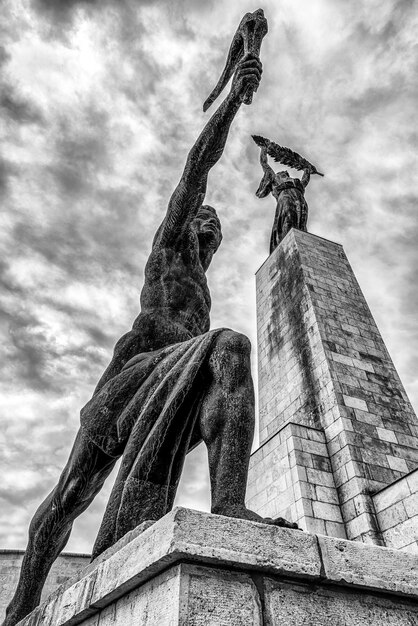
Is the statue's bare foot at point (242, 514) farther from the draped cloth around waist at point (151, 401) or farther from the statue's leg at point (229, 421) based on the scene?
the draped cloth around waist at point (151, 401)

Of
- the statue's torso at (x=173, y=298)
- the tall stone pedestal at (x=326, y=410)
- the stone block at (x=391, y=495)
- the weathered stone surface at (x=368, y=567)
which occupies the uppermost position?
the tall stone pedestal at (x=326, y=410)

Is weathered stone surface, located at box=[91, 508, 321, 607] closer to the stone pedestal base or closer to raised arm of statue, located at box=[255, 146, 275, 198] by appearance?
the stone pedestal base

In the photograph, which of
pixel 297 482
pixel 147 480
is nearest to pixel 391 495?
pixel 297 482

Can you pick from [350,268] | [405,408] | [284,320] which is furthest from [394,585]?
[350,268]

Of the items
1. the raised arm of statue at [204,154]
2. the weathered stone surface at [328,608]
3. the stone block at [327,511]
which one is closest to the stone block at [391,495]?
the stone block at [327,511]

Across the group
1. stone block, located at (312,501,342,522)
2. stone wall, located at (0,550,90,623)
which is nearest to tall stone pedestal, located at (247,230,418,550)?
stone block, located at (312,501,342,522)

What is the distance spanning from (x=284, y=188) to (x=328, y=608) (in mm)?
13742

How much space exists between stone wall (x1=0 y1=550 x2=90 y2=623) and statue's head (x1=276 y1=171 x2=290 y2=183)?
13272 millimetres

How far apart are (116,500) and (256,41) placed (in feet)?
9.94

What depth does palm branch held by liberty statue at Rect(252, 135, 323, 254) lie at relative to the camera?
42.1 feet

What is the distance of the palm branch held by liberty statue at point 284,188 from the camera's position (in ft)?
42.1

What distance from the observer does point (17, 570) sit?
49.9ft

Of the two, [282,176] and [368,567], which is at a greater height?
[282,176]

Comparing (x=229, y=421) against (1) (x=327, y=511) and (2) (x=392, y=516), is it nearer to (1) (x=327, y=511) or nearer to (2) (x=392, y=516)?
(2) (x=392, y=516)
